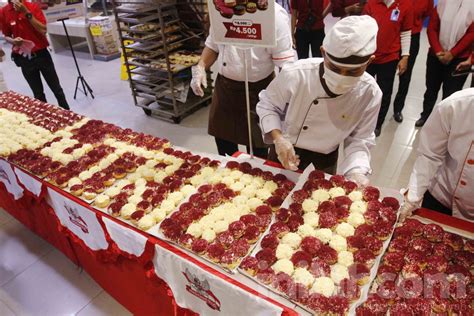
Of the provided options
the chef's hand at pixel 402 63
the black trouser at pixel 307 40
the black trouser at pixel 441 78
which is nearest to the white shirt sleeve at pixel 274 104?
the chef's hand at pixel 402 63

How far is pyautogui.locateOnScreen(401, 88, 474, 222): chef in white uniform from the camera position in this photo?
4.61 ft

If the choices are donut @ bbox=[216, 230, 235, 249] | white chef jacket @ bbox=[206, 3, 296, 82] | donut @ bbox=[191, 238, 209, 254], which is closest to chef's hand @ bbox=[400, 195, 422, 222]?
donut @ bbox=[216, 230, 235, 249]

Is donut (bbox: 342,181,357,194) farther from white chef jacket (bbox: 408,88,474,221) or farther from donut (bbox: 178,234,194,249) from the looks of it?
donut (bbox: 178,234,194,249)

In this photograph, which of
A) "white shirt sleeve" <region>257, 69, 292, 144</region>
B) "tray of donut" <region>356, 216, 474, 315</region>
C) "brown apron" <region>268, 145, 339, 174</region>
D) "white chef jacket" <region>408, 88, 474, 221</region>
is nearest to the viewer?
"tray of donut" <region>356, 216, 474, 315</region>

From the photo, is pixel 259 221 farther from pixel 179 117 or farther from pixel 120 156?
pixel 179 117

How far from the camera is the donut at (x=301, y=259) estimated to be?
4.55 feet

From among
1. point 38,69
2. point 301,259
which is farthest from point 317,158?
point 38,69

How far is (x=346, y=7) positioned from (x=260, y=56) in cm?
280

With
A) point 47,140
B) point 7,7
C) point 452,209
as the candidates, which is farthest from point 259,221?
point 7,7

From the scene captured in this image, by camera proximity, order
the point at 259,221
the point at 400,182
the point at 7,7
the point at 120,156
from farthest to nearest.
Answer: the point at 7,7 < the point at 400,182 < the point at 120,156 < the point at 259,221

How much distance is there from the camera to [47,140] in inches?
104

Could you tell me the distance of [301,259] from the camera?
1.40 metres

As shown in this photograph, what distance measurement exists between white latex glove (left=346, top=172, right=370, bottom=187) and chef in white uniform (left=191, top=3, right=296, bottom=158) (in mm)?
1014

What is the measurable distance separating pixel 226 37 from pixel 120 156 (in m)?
1.06
